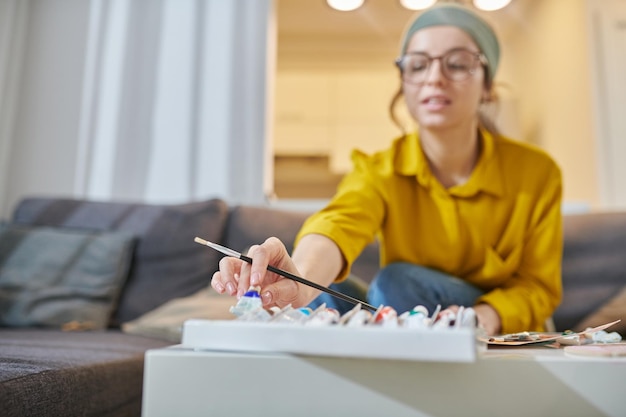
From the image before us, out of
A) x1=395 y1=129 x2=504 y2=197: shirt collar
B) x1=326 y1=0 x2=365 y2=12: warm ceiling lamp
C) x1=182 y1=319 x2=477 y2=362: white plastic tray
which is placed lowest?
x1=182 y1=319 x2=477 y2=362: white plastic tray

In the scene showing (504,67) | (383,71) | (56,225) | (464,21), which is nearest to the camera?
(464,21)

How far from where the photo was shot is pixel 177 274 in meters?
1.47

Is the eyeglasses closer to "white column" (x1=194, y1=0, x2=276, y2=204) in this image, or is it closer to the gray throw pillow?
the gray throw pillow

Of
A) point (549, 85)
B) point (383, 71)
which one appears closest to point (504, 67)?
point (549, 85)

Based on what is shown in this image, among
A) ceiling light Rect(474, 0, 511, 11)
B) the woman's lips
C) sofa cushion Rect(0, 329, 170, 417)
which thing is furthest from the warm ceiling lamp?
sofa cushion Rect(0, 329, 170, 417)

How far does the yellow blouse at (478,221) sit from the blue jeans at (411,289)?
66 millimetres

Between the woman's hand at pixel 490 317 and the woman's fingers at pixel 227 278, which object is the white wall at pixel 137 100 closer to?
the woman's hand at pixel 490 317

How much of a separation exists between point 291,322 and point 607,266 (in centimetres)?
127

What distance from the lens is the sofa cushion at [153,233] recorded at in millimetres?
1452

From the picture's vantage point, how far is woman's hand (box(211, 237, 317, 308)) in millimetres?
505

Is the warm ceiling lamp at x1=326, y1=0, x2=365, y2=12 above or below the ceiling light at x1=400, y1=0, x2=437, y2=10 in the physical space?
below

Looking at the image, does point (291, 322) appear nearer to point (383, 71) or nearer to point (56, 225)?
point (56, 225)

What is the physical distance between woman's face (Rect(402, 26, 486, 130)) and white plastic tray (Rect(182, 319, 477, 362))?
710mm

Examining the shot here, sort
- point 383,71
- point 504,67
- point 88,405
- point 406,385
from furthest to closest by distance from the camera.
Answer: point 383,71, point 504,67, point 88,405, point 406,385
